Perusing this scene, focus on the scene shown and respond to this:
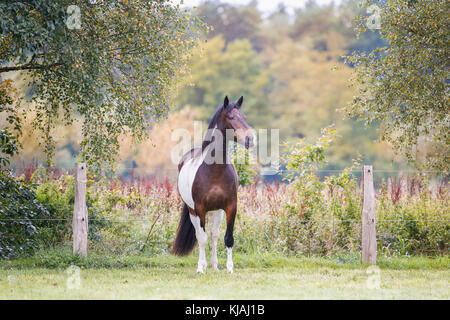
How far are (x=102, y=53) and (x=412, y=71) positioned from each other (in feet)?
16.8

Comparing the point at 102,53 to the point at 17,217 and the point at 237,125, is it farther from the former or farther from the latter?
the point at 17,217

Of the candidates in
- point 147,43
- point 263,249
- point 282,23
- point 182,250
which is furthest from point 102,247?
point 282,23

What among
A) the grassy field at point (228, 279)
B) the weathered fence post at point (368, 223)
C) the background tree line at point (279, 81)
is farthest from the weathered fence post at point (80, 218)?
the background tree line at point (279, 81)

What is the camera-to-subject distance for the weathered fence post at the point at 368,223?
8.80m

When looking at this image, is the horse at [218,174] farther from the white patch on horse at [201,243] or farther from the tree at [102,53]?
the tree at [102,53]

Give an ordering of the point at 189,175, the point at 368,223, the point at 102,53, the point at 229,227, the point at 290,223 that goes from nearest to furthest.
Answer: the point at 229,227 → the point at 102,53 → the point at 189,175 → the point at 368,223 → the point at 290,223

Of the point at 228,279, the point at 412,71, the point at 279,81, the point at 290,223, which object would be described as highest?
the point at 279,81

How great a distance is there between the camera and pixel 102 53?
26.1 feet

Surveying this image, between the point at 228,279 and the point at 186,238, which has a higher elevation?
the point at 186,238

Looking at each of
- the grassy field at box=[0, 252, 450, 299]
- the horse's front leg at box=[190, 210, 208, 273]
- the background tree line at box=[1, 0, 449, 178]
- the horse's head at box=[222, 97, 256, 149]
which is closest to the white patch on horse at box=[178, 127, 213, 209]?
the horse's front leg at box=[190, 210, 208, 273]

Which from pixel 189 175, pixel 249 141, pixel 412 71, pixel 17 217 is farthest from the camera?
pixel 412 71

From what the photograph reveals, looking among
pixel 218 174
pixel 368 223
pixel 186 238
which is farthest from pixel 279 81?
pixel 218 174

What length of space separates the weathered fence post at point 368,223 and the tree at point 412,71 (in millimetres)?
1276

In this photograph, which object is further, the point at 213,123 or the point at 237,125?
the point at 213,123
